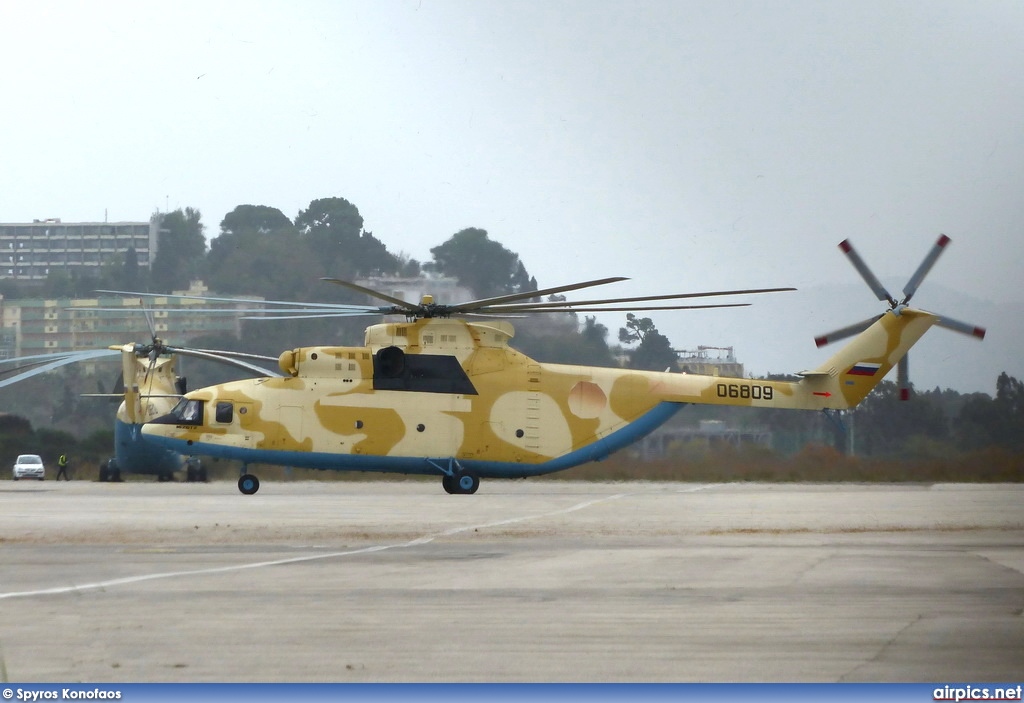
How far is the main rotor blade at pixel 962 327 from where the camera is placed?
1617 cm

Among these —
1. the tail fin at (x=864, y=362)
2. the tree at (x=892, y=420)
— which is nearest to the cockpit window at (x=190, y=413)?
the tail fin at (x=864, y=362)

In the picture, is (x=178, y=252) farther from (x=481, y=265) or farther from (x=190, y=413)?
(x=190, y=413)

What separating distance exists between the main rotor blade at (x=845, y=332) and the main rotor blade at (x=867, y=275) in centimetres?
57

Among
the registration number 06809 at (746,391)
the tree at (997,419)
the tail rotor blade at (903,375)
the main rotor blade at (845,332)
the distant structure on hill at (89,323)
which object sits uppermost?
the distant structure on hill at (89,323)

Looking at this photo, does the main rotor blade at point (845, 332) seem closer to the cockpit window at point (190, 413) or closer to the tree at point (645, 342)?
the tree at point (645, 342)

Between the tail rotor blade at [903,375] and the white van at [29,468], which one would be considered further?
the white van at [29,468]

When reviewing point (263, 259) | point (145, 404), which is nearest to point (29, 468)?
point (145, 404)

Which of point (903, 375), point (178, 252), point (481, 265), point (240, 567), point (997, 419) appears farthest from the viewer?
point (178, 252)

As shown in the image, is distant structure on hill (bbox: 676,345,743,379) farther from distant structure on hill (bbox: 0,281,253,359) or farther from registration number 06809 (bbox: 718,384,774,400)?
distant structure on hill (bbox: 0,281,253,359)

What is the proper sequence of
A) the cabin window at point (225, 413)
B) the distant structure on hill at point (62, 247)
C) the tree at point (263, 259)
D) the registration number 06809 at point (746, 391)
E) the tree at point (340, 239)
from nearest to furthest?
the cabin window at point (225, 413) < the registration number 06809 at point (746, 391) < the tree at point (340, 239) < the tree at point (263, 259) < the distant structure on hill at point (62, 247)

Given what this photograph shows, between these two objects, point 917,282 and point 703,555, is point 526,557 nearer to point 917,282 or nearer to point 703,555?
point 703,555

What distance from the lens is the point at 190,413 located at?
944 inches

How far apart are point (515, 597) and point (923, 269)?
15620 millimetres

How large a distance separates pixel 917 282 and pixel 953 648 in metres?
17.2
